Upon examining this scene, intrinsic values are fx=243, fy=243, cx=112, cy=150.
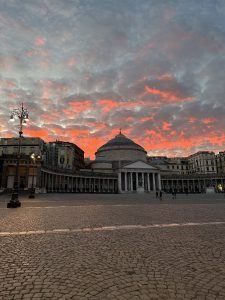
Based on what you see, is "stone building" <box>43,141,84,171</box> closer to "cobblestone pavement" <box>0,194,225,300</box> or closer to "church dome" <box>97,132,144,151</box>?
"church dome" <box>97,132,144,151</box>

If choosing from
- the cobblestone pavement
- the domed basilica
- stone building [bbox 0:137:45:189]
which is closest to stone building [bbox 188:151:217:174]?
the domed basilica

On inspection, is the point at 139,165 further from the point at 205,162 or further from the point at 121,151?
the point at 205,162

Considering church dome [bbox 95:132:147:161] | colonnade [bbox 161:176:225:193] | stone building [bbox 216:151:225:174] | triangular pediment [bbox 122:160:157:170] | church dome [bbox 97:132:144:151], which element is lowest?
colonnade [bbox 161:176:225:193]

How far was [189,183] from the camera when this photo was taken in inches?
4867

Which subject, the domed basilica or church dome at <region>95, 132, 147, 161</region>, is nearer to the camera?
the domed basilica

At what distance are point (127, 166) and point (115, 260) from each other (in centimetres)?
10622

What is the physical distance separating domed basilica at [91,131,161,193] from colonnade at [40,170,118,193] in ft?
22.3

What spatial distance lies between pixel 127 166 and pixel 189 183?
35604 mm

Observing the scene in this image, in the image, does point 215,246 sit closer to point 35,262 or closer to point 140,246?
point 140,246

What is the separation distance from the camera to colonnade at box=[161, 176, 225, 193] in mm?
119625

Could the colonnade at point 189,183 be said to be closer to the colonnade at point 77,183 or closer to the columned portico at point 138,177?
the columned portico at point 138,177

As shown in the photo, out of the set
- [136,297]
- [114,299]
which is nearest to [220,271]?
[136,297]

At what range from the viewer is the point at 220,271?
5375mm

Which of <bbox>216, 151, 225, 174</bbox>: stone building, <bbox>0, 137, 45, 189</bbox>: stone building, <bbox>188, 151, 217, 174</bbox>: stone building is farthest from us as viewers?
<bbox>188, 151, 217, 174</bbox>: stone building
